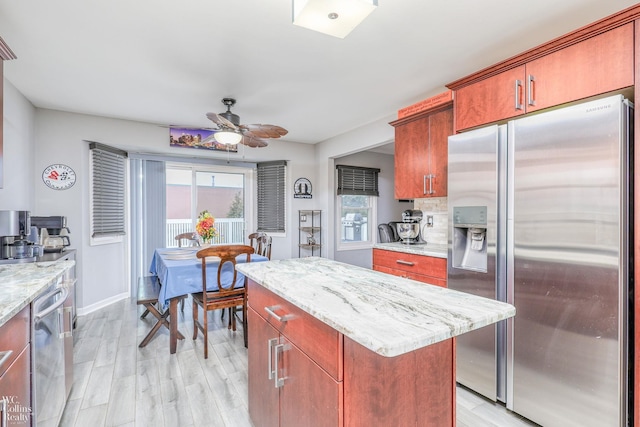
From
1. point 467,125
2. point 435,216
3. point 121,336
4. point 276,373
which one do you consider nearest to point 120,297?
point 121,336

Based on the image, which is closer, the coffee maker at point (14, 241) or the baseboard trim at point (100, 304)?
the coffee maker at point (14, 241)

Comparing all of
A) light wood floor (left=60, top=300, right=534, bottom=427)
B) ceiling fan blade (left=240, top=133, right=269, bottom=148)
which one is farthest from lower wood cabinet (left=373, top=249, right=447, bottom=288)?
ceiling fan blade (left=240, top=133, right=269, bottom=148)

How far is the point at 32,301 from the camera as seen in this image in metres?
1.42

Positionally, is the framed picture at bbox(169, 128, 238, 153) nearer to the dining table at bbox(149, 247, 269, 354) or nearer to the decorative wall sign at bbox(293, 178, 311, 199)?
the decorative wall sign at bbox(293, 178, 311, 199)

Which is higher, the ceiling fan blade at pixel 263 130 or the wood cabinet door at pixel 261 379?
the ceiling fan blade at pixel 263 130

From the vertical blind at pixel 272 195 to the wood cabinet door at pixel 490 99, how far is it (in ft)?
11.2

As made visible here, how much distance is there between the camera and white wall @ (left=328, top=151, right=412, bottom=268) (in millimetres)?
5801

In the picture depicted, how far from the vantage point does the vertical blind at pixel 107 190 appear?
3986mm

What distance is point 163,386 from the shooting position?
7.40 feet

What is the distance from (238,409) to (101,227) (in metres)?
3.32

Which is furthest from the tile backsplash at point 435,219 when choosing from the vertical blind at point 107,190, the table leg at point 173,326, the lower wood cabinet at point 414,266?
the vertical blind at point 107,190

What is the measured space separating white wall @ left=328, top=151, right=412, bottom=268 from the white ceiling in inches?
91.6

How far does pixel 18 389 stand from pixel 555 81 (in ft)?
10.1

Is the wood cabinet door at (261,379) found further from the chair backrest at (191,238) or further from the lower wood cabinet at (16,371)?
the chair backrest at (191,238)
